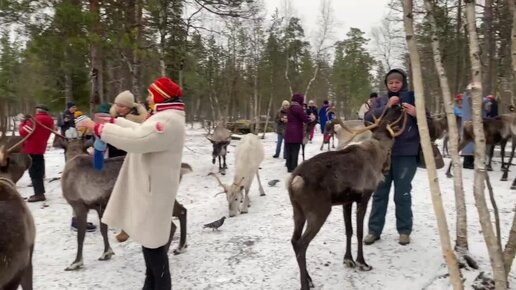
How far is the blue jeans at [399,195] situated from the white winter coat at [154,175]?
9.82 feet

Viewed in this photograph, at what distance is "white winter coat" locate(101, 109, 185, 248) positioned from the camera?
3.19 metres

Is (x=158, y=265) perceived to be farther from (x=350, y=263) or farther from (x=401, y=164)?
(x=401, y=164)

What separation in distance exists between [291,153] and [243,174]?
3135mm

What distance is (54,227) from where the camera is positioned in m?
6.68

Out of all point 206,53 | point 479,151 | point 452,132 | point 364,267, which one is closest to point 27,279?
point 364,267

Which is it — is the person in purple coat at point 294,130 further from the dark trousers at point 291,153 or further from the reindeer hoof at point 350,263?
the reindeer hoof at point 350,263

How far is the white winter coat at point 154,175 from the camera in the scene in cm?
319

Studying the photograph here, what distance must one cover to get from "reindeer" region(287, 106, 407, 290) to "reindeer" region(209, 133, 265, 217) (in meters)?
2.91

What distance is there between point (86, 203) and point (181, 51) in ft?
29.9

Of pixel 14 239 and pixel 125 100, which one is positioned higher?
pixel 125 100

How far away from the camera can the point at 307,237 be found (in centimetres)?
413

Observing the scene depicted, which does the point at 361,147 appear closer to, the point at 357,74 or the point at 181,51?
the point at 181,51

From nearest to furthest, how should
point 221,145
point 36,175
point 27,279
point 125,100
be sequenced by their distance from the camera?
point 27,279, point 125,100, point 36,175, point 221,145

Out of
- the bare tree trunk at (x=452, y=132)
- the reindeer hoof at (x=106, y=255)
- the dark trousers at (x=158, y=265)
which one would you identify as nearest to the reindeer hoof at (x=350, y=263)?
the bare tree trunk at (x=452, y=132)
